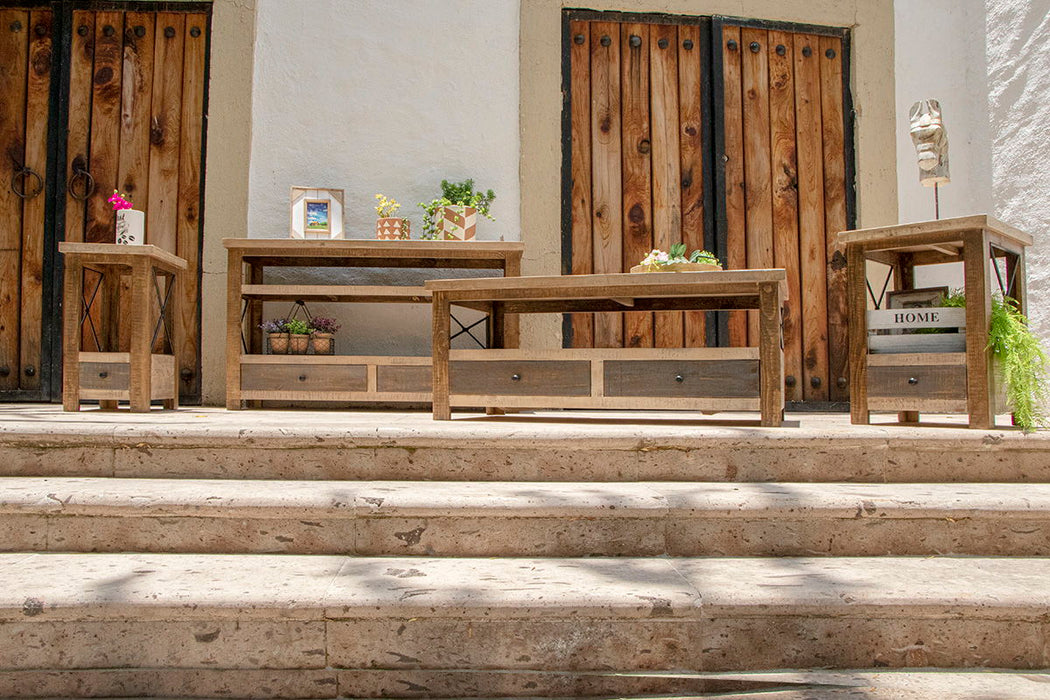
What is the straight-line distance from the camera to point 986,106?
428 centimetres

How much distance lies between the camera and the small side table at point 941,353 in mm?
2650

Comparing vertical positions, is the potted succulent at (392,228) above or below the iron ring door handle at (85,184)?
below

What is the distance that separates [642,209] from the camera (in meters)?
4.57

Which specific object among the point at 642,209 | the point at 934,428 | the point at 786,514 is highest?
the point at 642,209

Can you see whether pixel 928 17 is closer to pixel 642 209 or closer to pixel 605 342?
pixel 642 209

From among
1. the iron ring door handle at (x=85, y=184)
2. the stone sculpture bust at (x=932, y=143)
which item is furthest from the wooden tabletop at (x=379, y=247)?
the stone sculpture bust at (x=932, y=143)

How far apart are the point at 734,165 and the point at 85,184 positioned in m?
4.00

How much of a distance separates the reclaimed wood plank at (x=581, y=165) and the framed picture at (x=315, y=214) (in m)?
1.42

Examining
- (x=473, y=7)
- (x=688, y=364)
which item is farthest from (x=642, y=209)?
(x=688, y=364)

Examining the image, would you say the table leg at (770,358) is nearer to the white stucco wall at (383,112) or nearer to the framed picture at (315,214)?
the white stucco wall at (383,112)

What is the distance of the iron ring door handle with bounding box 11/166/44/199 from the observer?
443 centimetres

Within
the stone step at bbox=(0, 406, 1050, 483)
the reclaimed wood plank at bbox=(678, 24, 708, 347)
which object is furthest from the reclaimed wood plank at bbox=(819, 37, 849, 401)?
the stone step at bbox=(0, 406, 1050, 483)

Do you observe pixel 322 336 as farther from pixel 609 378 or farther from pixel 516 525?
pixel 516 525

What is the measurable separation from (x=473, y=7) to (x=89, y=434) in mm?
3376
